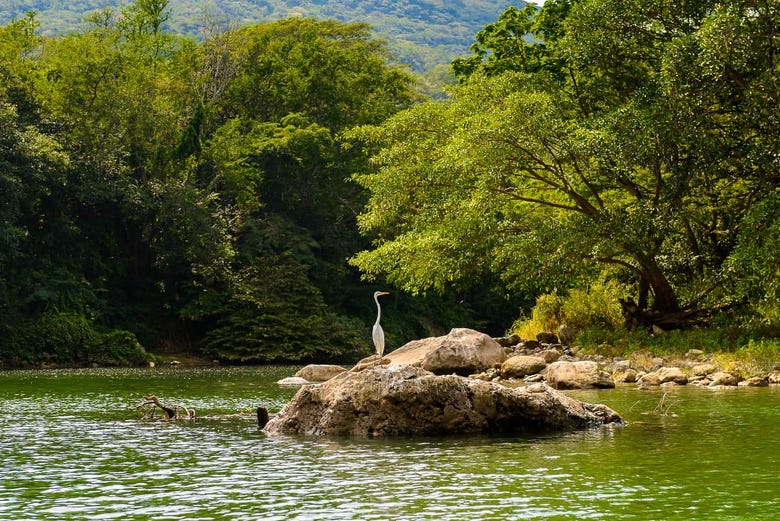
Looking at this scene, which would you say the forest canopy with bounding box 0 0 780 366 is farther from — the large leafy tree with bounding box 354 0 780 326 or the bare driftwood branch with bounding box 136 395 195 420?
the bare driftwood branch with bounding box 136 395 195 420

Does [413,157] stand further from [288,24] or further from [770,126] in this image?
[288,24]

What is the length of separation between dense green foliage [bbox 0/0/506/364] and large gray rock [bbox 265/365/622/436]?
3174cm

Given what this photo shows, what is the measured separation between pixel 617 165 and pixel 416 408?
16.6 m

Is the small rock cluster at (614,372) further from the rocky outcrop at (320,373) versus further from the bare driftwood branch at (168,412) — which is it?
the bare driftwood branch at (168,412)

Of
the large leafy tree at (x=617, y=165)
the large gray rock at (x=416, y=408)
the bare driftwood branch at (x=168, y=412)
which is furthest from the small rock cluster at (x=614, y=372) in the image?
the bare driftwood branch at (x=168, y=412)

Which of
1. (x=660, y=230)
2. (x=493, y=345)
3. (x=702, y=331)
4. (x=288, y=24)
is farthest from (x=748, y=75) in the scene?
(x=288, y=24)

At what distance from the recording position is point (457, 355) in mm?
31797

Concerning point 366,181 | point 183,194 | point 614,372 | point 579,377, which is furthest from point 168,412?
point 183,194

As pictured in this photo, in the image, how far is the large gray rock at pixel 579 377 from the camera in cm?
2634

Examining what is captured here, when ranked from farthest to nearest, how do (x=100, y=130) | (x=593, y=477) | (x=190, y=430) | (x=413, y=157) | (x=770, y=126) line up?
1. (x=100, y=130)
2. (x=413, y=157)
3. (x=770, y=126)
4. (x=190, y=430)
5. (x=593, y=477)

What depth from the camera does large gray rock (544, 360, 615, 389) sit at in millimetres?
26344

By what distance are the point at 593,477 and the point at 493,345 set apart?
67.3 feet

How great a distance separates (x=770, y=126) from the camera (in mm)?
29109

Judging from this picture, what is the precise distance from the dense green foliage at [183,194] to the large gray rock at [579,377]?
28.4m
